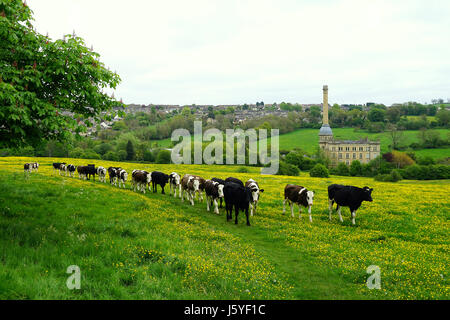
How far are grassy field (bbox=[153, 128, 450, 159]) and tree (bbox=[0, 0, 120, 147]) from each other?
123 metres

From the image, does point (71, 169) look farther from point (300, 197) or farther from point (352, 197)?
point (352, 197)

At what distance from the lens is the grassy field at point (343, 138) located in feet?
398

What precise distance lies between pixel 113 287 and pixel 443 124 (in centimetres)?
19734

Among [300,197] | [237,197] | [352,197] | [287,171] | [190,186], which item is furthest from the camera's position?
[287,171]

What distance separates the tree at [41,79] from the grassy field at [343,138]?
12272 cm

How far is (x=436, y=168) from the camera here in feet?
289

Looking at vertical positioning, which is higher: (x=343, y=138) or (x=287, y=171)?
(x=343, y=138)

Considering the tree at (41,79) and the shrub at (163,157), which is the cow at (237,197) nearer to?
the tree at (41,79)

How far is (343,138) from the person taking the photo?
17025 centimetres

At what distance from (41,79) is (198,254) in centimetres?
898

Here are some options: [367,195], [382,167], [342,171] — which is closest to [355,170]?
[342,171]

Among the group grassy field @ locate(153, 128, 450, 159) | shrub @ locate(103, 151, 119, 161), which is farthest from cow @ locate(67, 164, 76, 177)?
grassy field @ locate(153, 128, 450, 159)

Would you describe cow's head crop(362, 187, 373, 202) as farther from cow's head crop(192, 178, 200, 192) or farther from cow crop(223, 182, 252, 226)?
cow's head crop(192, 178, 200, 192)

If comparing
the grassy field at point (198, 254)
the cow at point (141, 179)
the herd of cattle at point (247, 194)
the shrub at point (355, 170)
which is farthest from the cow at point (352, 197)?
the shrub at point (355, 170)
